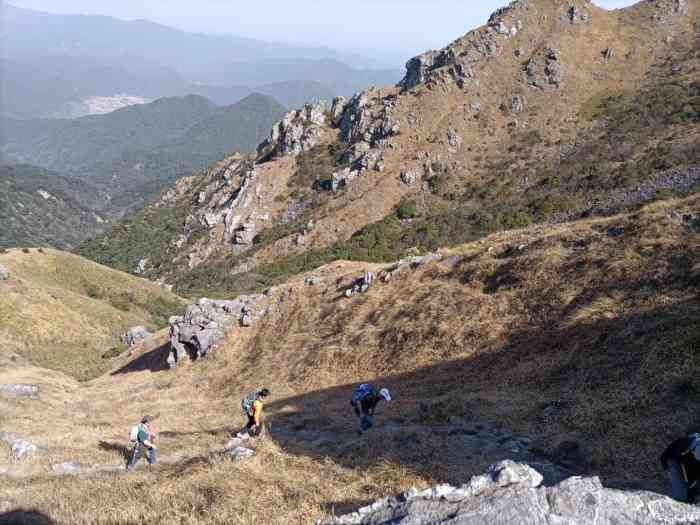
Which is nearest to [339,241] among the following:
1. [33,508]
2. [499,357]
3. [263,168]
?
A: [263,168]

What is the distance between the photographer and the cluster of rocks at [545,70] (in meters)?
82.4

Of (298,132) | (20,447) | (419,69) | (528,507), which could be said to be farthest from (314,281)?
(298,132)

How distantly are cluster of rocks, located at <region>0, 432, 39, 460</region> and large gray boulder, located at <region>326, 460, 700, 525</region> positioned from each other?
1304 cm

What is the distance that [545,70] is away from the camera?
8294cm

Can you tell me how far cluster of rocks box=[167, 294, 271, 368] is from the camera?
28.0 meters

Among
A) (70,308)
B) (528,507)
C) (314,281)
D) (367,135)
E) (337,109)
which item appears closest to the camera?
(528,507)

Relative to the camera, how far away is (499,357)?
1636 centimetres

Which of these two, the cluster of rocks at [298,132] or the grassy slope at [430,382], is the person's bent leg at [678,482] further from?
the cluster of rocks at [298,132]

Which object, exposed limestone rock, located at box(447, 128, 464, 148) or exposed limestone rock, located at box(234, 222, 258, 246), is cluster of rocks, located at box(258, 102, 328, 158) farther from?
exposed limestone rock, located at box(447, 128, 464, 148)

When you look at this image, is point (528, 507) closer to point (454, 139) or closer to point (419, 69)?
point (454, 139)

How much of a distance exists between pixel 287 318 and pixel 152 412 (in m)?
8.12

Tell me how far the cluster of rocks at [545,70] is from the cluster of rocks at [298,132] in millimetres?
40743

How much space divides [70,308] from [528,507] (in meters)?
56.4

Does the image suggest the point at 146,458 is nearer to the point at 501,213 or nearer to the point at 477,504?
the point at 477,504
